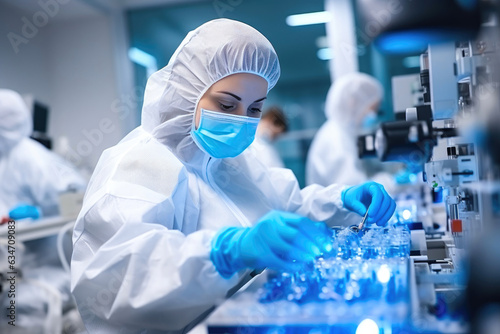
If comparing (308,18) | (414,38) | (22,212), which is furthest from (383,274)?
(308,18)

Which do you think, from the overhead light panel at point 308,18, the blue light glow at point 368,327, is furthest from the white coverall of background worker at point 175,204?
the overhead light panel at point 308,18

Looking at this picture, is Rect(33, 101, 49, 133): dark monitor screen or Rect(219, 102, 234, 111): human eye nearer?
Rect(219, 102, 234, 111): human eye

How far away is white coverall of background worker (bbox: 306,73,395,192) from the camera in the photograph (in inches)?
132

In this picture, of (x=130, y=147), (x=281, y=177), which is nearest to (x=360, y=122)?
(x=281, y=177)

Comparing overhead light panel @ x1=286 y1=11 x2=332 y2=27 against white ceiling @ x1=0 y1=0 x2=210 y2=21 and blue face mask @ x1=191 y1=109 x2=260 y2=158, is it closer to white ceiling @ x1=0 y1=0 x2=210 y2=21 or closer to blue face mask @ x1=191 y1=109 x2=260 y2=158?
white ceiling @ x1=0 y1=0 x2=210 y2=21

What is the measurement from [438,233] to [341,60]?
3040 mm

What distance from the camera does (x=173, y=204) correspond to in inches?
45.2

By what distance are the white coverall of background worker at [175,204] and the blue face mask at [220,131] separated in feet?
0.07

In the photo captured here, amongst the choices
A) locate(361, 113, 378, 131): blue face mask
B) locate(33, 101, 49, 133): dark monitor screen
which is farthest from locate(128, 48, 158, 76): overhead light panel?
locate(361, 113, 378, 131): blue face mask

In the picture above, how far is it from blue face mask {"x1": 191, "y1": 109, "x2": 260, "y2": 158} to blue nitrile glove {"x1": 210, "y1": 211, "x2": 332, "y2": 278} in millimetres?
405

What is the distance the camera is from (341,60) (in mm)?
4320

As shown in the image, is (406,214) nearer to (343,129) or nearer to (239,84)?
(239,84)

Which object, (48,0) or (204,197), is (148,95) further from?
(48,0)

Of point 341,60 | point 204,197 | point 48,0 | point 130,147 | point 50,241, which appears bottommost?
point 50,241
